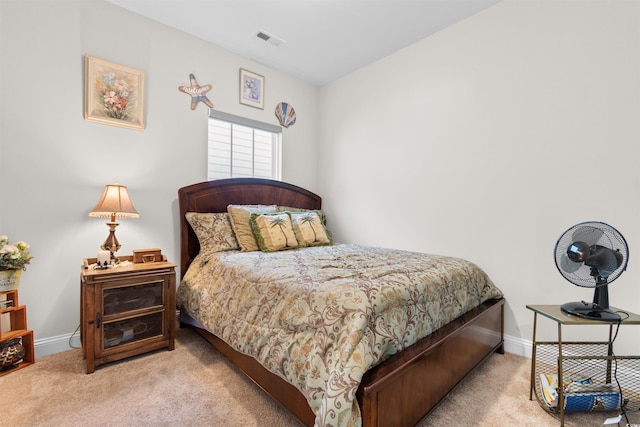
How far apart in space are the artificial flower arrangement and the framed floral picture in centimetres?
103

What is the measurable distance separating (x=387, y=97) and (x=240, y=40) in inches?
63.0

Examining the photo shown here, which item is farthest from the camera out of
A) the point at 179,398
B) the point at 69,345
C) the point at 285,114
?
the point at 285,114

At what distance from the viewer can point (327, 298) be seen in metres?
1.31

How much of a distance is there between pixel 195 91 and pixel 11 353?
2.42 metres

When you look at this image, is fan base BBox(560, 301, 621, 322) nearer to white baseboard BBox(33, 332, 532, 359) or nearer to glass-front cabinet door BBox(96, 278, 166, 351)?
white baseboard BBox(33, 332, 532, 359)

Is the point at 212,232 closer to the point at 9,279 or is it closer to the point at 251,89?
the point at 9,279

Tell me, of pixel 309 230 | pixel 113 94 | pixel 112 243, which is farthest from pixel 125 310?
pixel 113 94

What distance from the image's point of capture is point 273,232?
8.41 feet

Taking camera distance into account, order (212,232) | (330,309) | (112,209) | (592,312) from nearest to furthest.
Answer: (330,309) → (592,312) → (112,209) → (212,232)

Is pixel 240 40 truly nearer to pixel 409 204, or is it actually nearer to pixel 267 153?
pixel 267 153

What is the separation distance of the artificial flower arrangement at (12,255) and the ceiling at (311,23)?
6.59 ft

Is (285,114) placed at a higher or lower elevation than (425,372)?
higher

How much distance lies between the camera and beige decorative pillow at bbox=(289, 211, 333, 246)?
109 inches

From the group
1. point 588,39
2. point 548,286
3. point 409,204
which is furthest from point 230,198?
point 588,39
